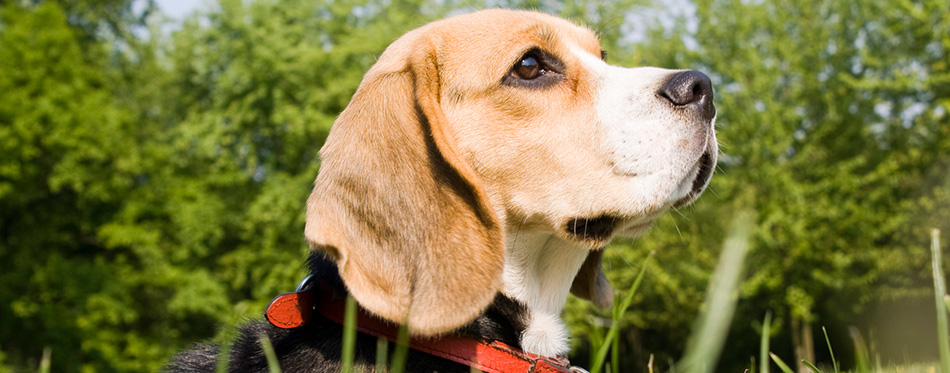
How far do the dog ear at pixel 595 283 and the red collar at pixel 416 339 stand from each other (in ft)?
3.18

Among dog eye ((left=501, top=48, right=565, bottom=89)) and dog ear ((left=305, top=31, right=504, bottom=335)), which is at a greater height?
dog eye ((left=501, top=48, right=565, bottom=89))

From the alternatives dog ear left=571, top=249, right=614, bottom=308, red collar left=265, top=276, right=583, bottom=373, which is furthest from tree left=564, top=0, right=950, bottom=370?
red collar left=265, top=276, right=583, bottom=373

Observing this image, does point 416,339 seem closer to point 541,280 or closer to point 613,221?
point 541,280

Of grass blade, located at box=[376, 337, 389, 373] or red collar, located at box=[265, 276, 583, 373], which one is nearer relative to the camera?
grass blade, located at box=[376, 337, 389, 373]

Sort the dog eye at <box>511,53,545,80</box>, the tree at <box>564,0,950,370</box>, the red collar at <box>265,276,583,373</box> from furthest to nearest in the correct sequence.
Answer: the tree at <box>564,0,950,370</box> < the dog eye at <box>511,53,545,80</box> < the red collar at <box>265,276,583,373</box>

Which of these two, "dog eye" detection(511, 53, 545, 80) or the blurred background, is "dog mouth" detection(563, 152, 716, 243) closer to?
"dog eye" detection(511, 53, 545, 80)

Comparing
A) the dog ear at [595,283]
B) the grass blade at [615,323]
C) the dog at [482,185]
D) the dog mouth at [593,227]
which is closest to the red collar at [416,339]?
the dog at [482,185]

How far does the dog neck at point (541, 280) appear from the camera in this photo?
271 centimetres

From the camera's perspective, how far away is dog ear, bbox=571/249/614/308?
3.36 meters

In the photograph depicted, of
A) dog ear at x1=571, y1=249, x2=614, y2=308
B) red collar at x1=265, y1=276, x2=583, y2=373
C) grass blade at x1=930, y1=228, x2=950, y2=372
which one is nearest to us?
grass blade at x1=930, y1=228, x2=950, y2=372

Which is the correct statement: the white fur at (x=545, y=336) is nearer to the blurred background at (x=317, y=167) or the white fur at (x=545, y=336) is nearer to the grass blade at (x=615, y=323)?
the grass blade at (x=615, y=323)

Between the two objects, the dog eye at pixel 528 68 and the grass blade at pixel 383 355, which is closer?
the grass blade at pixel 383 355

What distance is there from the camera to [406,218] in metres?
2.36

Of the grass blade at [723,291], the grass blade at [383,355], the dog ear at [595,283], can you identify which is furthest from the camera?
the dog ear at [595,283]
